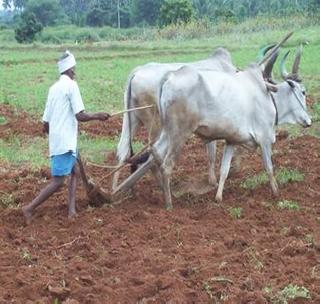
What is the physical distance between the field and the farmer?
48 cm

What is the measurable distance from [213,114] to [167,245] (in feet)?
6.49

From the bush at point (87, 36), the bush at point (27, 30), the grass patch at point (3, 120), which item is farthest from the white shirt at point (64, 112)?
the bush at point (87, 36)

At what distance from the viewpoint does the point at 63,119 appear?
288 inches

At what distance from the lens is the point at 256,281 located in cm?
551

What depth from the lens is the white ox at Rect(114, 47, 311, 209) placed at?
7.82 m

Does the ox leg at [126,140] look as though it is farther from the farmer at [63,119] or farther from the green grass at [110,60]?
the green grass at [110,60]

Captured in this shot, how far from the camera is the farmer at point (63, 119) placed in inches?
285

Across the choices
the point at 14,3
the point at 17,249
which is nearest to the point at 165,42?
the point at 17,249

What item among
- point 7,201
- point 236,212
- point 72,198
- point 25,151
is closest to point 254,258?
point 236,212

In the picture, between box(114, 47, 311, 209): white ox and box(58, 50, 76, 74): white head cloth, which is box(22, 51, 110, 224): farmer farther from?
box(114, 47, 311, 209): white ox

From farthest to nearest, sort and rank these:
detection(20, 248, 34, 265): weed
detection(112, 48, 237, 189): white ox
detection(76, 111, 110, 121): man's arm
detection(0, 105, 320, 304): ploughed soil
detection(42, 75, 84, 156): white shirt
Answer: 1. detection(112, 48, 237, 189): white ox
2. detection(42, 75, 84, 156): white shirt
3. detection(76, 111, 110, 121): man's arm
4. detection(20, 248, 34, 265): weed
5. detection(0, 105, 320, 304): ploughed soil

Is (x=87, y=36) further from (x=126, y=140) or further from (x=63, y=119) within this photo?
(x=63, y=119)

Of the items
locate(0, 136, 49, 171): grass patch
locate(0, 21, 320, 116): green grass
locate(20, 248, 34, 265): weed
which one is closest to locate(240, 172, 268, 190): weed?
locate(0, 136, 49, 171): grass patch

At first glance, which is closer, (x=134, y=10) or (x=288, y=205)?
(x=288, y=205)
